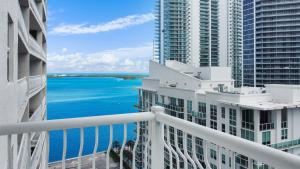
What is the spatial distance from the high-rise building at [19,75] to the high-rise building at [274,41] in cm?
2848

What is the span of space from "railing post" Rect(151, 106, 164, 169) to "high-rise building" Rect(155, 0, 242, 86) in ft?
88.6

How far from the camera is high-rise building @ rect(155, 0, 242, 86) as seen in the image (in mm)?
28188

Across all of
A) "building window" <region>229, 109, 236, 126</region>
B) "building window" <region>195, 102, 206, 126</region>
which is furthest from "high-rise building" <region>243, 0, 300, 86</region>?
"building window" <region>229, 109, 236, 126</region>

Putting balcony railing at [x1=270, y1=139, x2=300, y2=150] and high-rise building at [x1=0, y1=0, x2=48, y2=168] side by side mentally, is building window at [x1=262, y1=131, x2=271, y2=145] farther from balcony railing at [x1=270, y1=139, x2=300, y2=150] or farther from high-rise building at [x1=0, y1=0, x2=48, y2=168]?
high-rise building at [x1=0, y1=0, x2=48, y2=168]

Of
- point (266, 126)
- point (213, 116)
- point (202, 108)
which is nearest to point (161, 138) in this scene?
point (266, 126)

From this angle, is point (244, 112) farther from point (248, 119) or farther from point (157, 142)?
point (157, 142)

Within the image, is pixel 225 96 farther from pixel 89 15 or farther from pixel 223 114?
pixel 89 15

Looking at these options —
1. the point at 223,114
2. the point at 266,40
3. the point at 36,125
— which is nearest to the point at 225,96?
the point at 223,114

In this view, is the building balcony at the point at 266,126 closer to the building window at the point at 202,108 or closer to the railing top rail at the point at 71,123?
the building window at the point at 202,108

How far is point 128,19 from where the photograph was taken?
50.2 metres

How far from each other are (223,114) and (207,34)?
793 inches

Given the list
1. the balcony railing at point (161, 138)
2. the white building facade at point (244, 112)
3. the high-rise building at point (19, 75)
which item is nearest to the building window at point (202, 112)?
the white building facade at point (244, 112)

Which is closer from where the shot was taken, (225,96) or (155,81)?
(225,96)

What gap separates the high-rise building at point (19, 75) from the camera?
191 cm
